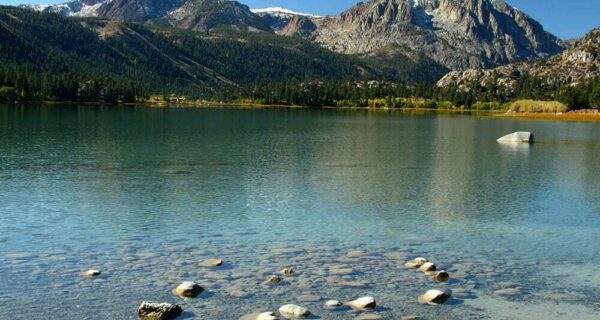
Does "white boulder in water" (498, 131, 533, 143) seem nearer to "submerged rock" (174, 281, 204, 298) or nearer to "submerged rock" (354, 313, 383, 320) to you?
"submerged rock" (354, 313, 383, 320)

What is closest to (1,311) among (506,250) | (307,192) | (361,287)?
(361,287)

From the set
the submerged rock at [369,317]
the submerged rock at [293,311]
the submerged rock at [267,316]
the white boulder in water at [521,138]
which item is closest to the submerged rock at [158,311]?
the submerged rock at [267,316]

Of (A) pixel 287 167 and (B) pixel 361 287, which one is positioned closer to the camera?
(B) pixel 361 287

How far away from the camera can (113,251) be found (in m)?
24.1

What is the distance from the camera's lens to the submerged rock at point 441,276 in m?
21.1

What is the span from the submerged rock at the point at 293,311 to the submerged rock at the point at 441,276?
6.09m

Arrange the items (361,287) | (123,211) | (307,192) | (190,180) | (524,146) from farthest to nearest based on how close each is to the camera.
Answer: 1. (524,146)
2. (190,180)
3. (307,192)
4. (123,211)
5. (361,287)

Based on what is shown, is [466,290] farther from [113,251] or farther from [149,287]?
[113,251]

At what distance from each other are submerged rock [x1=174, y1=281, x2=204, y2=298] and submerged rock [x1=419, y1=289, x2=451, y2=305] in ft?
23.7

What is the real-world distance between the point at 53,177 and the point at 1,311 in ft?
95.3

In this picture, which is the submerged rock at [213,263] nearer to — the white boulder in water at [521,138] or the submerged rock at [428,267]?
the submerged rock at [428,267]

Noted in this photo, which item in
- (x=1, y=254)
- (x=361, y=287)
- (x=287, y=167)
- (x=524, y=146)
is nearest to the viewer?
(x=361, y=287)

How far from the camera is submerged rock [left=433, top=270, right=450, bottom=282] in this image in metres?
21.1

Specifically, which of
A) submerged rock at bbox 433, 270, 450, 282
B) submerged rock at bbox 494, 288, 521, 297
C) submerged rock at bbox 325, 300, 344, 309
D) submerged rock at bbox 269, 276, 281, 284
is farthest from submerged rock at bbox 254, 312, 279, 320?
submerged rock at bbox 494, 288, 521, 297
